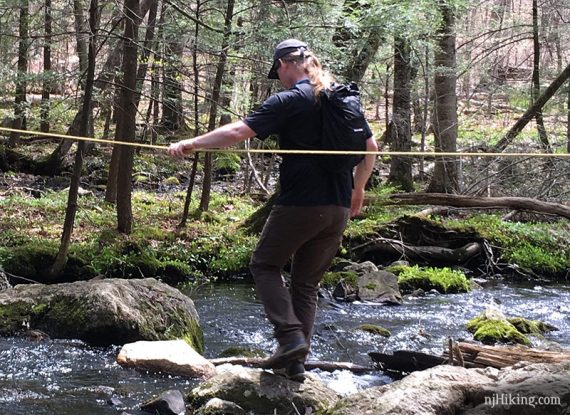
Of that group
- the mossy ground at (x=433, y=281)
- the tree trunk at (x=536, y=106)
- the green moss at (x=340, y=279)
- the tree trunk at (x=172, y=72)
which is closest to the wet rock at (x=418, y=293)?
the mossy ground at (x=433, y=281)

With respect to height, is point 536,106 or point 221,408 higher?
point 536,106

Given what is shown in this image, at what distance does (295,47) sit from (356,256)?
7535mm

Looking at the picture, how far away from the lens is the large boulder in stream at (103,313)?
5.93 meters

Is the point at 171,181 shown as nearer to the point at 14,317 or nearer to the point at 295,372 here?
the point at 14,317

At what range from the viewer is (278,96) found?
3859 millimetres

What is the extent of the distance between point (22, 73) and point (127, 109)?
165 centimetres

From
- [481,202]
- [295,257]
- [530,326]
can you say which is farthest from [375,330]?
[481,202]

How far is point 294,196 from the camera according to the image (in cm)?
399

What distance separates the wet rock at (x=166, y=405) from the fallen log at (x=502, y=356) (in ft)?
7.21

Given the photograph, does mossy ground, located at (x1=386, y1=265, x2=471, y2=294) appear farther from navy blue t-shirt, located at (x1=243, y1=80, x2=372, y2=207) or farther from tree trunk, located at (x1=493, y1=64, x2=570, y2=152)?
navy blue t-shirt, located at (x1=243, y1=80, x2=372, y2=207)

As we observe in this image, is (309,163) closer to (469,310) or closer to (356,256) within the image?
(469,310)

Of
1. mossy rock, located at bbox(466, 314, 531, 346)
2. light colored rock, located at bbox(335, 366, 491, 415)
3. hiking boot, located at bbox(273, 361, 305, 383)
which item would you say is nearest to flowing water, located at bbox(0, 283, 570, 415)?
mossy rock, located at bbox(466, 314, 531, 346)

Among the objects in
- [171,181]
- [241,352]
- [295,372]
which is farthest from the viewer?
[171,181]

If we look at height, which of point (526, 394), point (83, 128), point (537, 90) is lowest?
point (526, 394)
